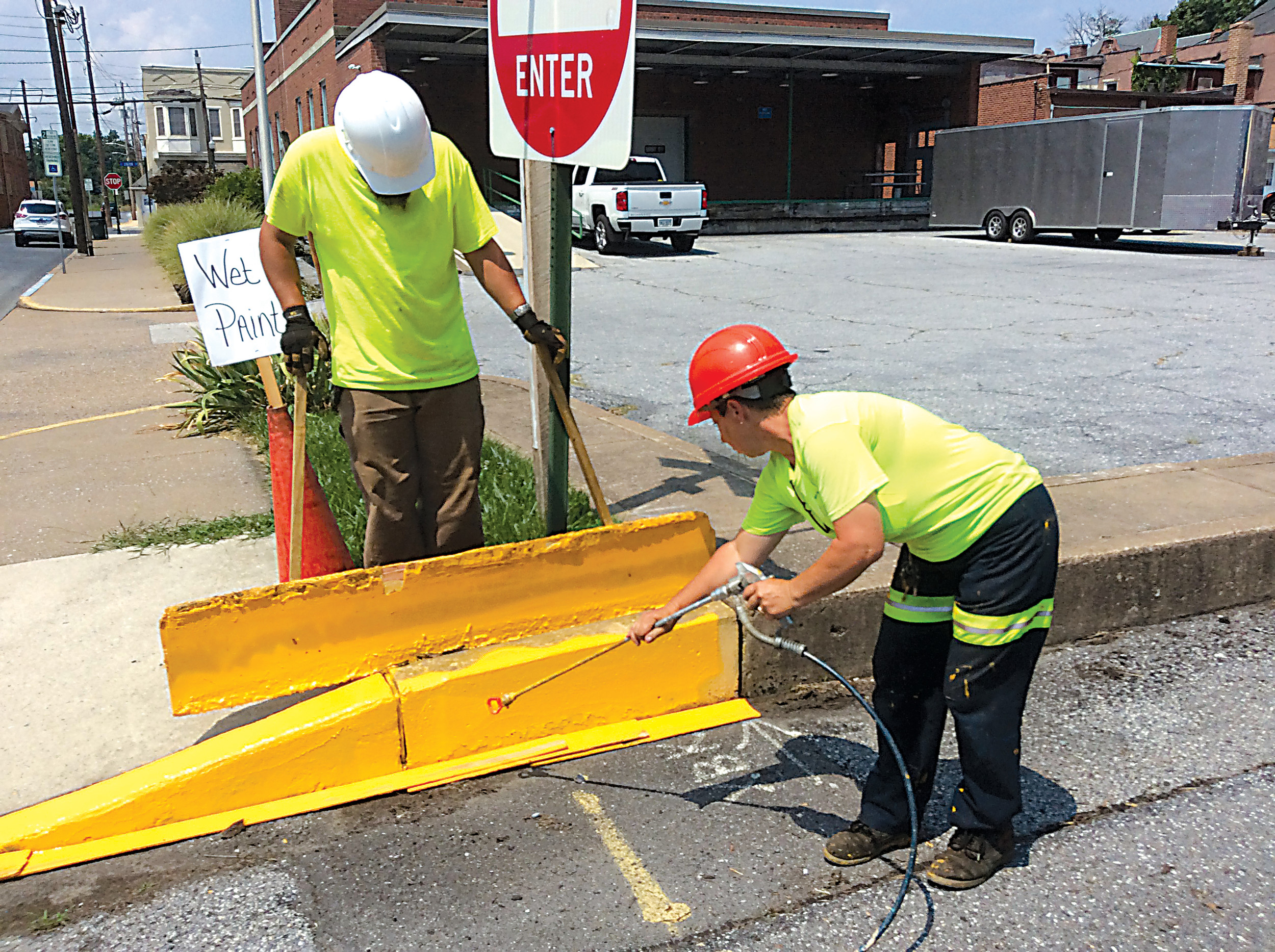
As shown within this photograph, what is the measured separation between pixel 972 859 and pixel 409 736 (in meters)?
1.71

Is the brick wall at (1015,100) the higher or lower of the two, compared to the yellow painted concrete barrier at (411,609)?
higher

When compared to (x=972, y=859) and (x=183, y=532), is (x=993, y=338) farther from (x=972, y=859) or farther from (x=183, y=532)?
(x=972, y=859)

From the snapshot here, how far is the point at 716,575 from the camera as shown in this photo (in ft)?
8.71

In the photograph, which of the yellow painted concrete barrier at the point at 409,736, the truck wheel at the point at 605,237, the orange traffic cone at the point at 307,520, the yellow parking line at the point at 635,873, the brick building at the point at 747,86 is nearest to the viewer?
the yellow parking line at the point at 635,873

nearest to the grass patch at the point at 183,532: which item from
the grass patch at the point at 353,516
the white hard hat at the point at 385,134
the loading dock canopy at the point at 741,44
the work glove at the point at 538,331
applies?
the grass patch at the point at 353,516

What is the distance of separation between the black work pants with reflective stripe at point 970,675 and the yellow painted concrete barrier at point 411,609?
3.96 ft

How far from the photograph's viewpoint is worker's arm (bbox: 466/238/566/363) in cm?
376

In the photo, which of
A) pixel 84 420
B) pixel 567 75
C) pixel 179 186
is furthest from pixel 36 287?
pixel 567 75

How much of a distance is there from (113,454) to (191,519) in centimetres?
187

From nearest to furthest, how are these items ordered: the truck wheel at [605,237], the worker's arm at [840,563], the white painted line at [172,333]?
the worker's arm at [840,563] < the white painted line at [172,333] < the truck wheel at [605,237]

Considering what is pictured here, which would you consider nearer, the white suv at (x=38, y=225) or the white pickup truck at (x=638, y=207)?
the white pickup truck at (x=638, y=207)

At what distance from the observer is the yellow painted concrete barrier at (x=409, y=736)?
2963 millimetres

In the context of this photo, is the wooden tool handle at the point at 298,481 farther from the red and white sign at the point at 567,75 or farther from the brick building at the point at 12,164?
the brick building at the point at 12,164

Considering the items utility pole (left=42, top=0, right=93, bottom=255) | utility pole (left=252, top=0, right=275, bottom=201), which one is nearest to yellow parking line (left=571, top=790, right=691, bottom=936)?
utility pole (left=252, top=0, right=275, bottom=201)
